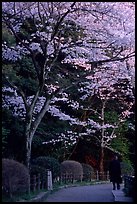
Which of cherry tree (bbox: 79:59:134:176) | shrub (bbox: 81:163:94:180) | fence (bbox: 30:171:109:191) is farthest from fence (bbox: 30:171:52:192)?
cherry tree (bbox: 79:59:134:176)

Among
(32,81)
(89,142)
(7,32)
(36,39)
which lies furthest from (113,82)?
(7,32)

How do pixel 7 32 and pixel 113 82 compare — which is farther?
pixel 113 82

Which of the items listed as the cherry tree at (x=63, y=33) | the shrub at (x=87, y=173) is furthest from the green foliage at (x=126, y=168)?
the cherry tree at (x=63, y=33)

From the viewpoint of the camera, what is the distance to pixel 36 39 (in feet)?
68.0

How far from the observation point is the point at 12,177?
49.1ft

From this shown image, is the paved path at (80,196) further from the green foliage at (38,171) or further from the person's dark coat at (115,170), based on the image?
the green foliage at (38,171)

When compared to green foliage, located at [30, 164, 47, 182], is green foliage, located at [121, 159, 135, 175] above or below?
above

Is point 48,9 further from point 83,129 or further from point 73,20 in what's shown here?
point 83,129

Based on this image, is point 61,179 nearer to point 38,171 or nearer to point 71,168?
point 71,168

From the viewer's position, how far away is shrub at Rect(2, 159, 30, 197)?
14.9m

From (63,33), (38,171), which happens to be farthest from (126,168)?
(63,33)

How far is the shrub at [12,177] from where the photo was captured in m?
14.9

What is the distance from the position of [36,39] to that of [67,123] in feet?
46.0

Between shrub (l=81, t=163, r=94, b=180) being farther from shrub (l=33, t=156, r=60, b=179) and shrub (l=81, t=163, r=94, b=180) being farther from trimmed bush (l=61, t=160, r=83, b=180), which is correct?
shrub (l=33, t=156, r=60, b=179)
